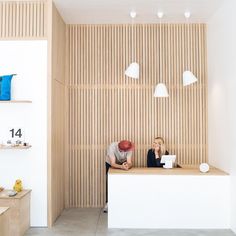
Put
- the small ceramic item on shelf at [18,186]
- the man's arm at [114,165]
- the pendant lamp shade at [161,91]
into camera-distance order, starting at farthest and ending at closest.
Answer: the pendant lamp shade at [161,91] → the man's arm at [114,165] → the small ceramic item on shelf at [18,186]

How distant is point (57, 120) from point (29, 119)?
0.64 meters

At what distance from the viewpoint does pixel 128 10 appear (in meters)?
5.70

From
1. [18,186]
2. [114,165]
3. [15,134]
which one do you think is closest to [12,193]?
[18,186]

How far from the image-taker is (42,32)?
522 centimetres

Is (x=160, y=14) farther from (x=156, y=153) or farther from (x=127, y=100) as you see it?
(x=156, y=153)

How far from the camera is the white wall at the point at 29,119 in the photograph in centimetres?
514

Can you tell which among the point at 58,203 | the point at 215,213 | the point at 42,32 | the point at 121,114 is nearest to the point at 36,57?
the point at 42,32

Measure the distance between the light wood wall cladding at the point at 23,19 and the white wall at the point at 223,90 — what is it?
9.88 ft

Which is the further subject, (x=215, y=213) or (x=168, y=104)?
(x=168, y=104)

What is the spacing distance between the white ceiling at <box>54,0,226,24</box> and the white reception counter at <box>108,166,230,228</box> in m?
2.89

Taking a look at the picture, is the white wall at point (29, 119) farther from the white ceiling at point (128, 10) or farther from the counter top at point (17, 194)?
the white ceiling at point (128, 10)

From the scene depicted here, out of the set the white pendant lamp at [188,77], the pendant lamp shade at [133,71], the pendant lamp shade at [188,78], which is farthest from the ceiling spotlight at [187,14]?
the pendant lamp shade at [133,71]

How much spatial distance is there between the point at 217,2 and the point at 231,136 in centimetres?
228

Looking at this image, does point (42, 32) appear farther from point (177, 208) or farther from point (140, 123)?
point (177, 208)
